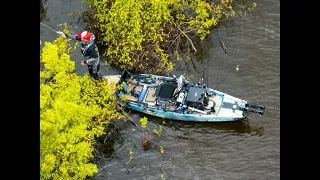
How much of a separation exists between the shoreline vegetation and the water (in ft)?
1.62

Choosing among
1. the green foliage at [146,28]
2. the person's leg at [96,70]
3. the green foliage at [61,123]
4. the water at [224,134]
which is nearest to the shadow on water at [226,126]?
→ the water at [224,134]

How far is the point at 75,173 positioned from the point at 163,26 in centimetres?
967

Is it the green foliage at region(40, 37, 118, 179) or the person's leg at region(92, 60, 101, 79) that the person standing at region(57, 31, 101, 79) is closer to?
the person's leg at region(92, 60, 101, 79)

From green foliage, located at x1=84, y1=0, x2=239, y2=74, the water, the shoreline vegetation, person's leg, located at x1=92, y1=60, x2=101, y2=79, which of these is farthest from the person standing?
the water

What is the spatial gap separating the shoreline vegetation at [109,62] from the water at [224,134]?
49cm

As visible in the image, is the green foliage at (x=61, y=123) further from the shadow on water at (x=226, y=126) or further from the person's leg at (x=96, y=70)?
the shadow on water at (x=226, y=126)

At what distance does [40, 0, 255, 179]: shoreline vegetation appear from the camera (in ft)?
46.1

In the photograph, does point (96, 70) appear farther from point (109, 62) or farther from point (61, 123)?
point (61, 123)

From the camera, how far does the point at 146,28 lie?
819 inches

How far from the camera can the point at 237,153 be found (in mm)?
17938

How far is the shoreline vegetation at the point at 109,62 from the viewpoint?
46.1 feet
